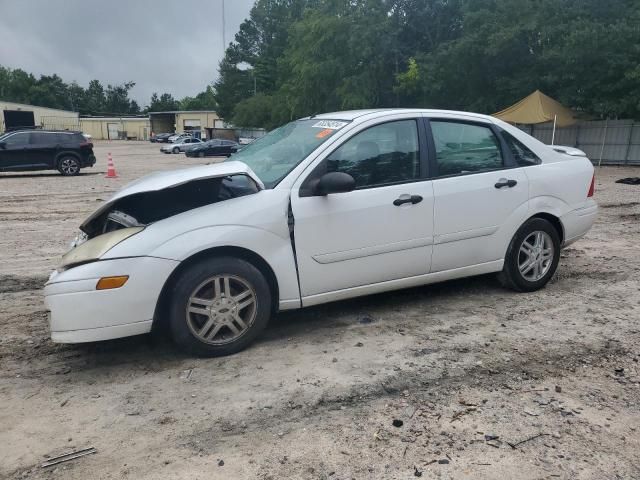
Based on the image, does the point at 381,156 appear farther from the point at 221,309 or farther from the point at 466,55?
the point at 466,55

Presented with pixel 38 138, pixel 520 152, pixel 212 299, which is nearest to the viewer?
pixel 212 299

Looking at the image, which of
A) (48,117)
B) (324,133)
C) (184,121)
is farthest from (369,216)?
(184,121)

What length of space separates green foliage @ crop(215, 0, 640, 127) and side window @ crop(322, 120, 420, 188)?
804 inches

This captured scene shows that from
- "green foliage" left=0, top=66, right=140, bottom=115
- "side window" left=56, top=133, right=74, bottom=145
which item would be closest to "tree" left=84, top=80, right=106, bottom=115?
"green foliage" left=0, top=66, right=140, bottom=115

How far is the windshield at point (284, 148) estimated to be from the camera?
3.97 meters

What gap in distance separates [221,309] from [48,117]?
Result: 7636 centimetres

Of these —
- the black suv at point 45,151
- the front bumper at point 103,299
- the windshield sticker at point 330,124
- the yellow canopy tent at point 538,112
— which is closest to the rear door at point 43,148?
the black suv at point 45,151

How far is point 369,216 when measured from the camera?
393 cm

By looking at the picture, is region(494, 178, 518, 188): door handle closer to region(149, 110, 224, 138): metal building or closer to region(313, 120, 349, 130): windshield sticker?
region(313, 120, 349, 130): windshield sticker

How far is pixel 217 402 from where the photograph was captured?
3.07 meters

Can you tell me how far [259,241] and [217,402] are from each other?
1.12 meters

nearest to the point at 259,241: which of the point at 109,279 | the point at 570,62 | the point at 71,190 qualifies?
the point at 109,279

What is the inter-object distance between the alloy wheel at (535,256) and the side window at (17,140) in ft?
56.9

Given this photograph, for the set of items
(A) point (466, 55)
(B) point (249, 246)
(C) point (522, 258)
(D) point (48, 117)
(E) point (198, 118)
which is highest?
(A) point (466, 55)
